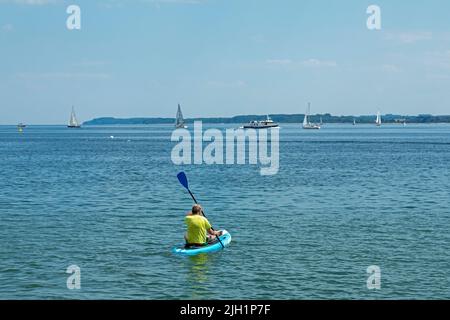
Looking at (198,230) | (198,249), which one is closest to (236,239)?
(198,249)

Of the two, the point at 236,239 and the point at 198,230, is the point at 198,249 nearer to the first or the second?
the point at 198,230

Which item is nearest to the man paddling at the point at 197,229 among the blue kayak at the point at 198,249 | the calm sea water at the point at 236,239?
the blue kayak at the point at 198,249

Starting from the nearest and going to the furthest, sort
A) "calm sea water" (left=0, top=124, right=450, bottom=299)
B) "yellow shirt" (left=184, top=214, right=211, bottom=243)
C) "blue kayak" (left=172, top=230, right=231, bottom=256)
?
"calm sea water" (left=0, top=124, right=450, bottom=299), "yellow shirt" (left=184, top=214, right=211, bottom=243), "blue kayak" (left=172, top=230, right=231, bottom=256)

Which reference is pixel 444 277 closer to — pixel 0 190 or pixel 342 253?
pixel 342 253

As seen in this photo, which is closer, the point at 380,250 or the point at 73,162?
the point at 380,250

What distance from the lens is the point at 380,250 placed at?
26609 millimetres

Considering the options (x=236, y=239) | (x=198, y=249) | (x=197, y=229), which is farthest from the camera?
(x=236, y=239)

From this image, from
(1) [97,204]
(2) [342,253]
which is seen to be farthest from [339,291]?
(1) [97,204]

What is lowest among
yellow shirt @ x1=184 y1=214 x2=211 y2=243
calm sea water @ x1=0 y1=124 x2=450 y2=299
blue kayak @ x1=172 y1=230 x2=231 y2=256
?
calm sea water @ x1=0 y1=124 x2=450 y2=299

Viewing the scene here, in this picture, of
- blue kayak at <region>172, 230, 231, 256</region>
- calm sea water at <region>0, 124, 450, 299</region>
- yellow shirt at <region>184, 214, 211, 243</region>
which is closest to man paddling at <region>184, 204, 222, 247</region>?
yellow shirt at <region>184, 214, 211, 243</region>

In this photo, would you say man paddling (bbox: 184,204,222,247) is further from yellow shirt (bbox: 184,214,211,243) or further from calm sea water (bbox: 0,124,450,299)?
calm sea water (bbox: 0,124,450,299)

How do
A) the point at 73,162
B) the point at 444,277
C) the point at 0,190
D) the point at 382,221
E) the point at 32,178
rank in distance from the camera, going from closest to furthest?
the point at 444,277
the point at 382,221
the point at 0,190
the point at 32,178
the point at 73,162
